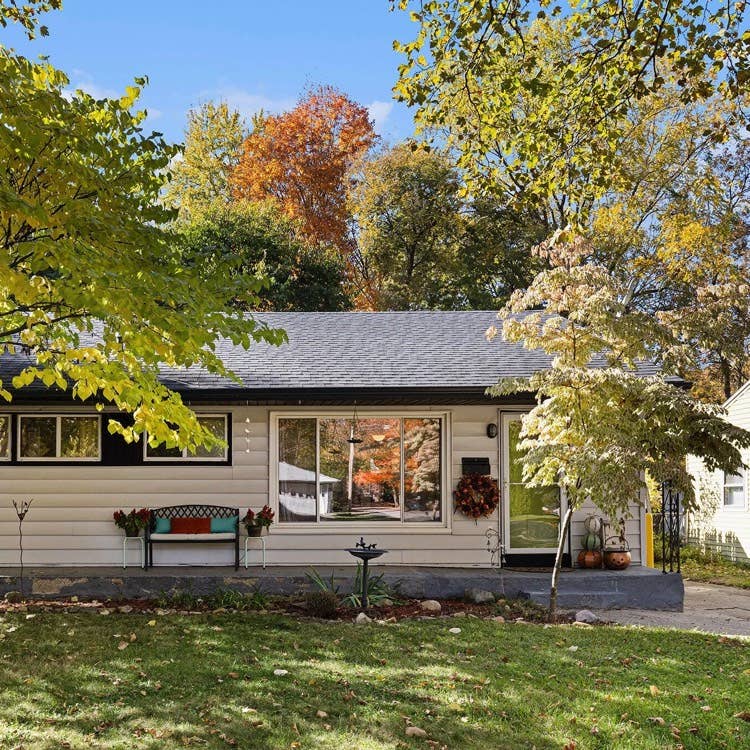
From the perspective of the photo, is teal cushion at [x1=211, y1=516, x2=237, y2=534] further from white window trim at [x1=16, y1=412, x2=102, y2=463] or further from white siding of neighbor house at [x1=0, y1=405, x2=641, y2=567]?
white window trim at [x1=16, y1=412, x2=102, y2=463]

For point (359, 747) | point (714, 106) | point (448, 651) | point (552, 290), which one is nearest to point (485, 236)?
point (714, 106)

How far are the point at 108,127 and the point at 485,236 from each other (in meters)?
20.1

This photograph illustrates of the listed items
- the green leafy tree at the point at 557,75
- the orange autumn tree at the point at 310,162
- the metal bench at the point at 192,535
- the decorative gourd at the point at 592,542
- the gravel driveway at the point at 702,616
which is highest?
the orange autumn tree at the point at 310,162

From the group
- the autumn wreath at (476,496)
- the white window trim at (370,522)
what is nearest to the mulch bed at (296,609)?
the white window trim at (370,522)

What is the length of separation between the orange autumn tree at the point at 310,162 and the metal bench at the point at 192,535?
18204mm

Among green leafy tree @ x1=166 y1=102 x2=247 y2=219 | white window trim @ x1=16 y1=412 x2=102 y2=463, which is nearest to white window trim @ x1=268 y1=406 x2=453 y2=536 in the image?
white window trim @ x1=16 y1=412 x2=102 y2=463

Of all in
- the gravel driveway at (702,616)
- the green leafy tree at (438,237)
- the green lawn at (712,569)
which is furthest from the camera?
the green leafy tree at (438,237)

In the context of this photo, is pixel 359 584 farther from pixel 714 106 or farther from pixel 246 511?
pixel 714 106

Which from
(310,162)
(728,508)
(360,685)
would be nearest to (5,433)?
(360,685)

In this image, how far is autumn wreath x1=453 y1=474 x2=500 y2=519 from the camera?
10.8 meters

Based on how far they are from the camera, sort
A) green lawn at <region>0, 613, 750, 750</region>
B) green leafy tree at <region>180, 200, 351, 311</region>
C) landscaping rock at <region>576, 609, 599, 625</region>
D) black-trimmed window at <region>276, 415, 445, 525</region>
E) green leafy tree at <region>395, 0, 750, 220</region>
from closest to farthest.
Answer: green lawn at <region>0, 613, 750, 750</region>
green leafy tree at <region>395, 0, 750, 220</region>
landscaping rock at <region>576, 609, 599, 625</region>
black-trimmed window at <region>276, 415, 445, 525</region>
green leafy tree at <region>180, 200, 351, 311</region>

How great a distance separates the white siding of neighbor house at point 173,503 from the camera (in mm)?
A: 10812

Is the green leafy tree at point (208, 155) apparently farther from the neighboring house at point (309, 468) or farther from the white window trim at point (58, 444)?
the neighboring house at point (309, 468)

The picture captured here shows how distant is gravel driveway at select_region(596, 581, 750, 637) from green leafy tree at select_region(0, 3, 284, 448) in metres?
5.50
